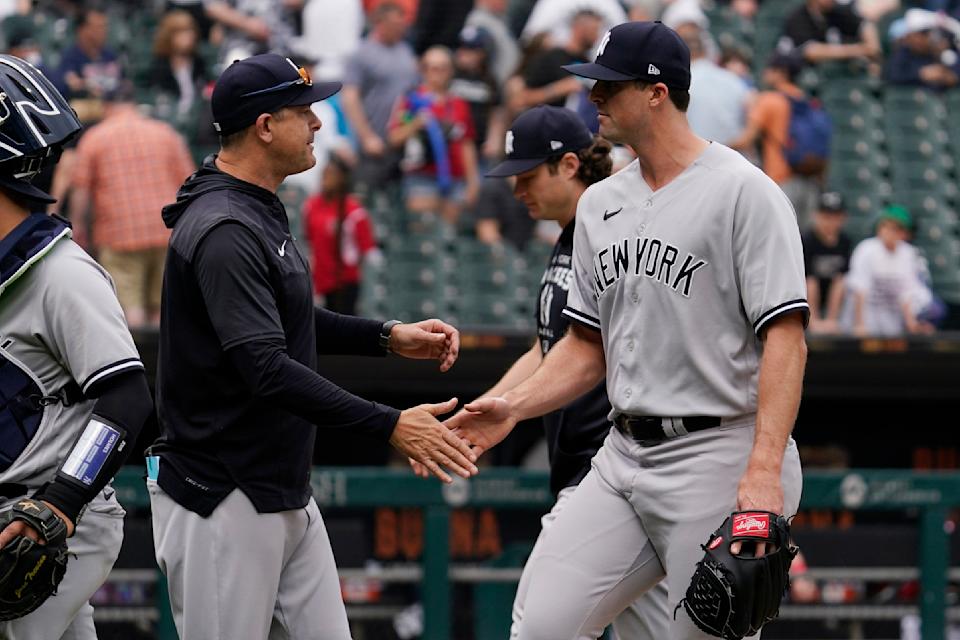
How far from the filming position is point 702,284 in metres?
3.65

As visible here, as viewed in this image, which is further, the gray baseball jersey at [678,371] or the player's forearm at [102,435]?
the gray baseball jersey at [678,371]

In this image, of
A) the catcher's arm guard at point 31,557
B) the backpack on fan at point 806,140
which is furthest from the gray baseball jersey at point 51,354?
the backpack on fan at point 806,140

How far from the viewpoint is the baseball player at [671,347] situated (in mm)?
3578

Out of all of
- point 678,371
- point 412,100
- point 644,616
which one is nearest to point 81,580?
point 678,371

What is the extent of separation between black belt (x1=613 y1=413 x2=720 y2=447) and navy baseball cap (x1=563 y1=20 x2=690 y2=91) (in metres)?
0.81

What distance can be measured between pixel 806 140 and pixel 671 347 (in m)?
6.53

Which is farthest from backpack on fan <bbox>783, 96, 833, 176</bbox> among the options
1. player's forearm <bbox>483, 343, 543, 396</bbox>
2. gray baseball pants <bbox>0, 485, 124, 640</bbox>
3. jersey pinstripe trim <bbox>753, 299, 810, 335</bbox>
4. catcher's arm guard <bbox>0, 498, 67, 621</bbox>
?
catcher's arm guard <bbox>0, 498, 67, 621</bbox>

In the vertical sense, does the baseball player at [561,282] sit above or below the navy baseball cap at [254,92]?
below

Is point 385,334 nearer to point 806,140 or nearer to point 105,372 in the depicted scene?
point 105,372

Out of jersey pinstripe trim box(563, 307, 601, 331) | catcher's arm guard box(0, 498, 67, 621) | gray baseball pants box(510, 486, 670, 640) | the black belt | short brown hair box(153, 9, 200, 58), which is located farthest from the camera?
short brown hair box(153, 9, 200, 58)

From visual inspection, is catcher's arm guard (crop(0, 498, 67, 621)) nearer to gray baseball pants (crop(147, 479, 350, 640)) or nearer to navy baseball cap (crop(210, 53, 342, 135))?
gray baseball pants (crop(147, 479, 350, 640))

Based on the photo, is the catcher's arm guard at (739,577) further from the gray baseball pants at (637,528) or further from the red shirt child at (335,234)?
the red shirt child at (335,234)

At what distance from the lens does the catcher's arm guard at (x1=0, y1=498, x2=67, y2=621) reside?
320 centimetres

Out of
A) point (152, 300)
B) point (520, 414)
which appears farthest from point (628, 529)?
point (152, 300)
